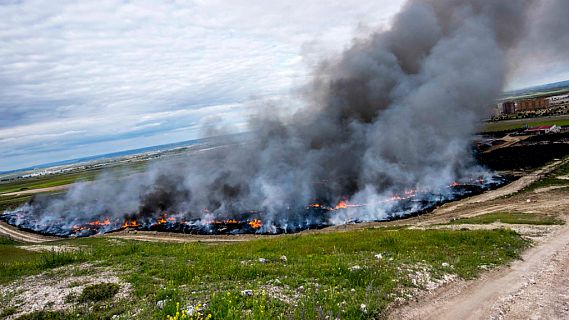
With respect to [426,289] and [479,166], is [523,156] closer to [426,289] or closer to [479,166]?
[479,166]

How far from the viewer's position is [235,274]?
13023 millimetres

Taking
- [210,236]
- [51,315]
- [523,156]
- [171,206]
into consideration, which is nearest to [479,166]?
[523,156]

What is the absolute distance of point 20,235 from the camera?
50125 mm

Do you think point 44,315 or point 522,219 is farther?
point 522,219

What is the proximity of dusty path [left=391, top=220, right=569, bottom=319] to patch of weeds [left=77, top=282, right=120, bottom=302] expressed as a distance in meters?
10.3

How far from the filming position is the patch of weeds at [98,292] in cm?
1132

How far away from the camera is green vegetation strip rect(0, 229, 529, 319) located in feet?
31.8

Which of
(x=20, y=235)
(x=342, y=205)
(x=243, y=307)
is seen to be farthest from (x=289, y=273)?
(x=20, y=235)

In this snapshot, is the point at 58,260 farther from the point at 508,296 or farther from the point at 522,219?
the point at 522,219

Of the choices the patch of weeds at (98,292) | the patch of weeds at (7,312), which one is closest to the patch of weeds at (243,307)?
the patch of weeds at (98,292)

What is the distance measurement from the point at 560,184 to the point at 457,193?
1022cm

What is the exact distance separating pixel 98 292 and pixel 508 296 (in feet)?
50.4

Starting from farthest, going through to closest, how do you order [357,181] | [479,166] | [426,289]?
[479,166], [357,181], [426,289]

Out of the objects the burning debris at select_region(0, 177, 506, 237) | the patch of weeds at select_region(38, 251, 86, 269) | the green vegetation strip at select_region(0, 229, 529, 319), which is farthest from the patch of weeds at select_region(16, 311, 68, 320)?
the burning debris at select_region(0, 177, 506, 237)
